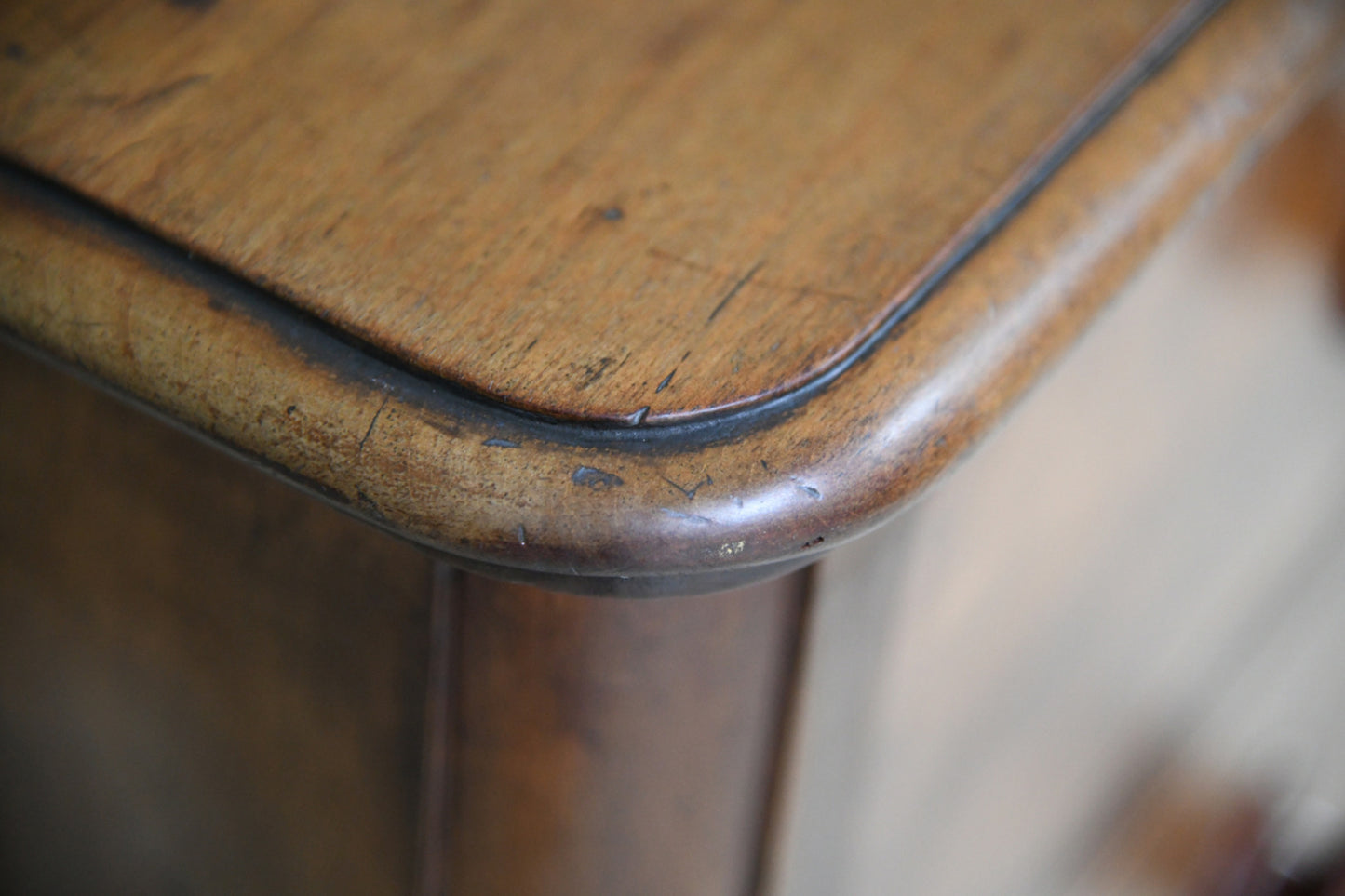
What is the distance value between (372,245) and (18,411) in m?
0.22

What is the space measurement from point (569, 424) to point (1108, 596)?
17.0 inches

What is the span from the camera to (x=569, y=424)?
0.95 ft

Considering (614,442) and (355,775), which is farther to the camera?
(355,775)

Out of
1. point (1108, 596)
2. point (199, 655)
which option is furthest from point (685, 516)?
point (1108, 596)

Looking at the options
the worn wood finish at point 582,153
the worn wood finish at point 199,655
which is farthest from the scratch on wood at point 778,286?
the worn wood finish at point 199,655

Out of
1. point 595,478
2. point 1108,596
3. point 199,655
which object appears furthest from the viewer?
point 1108,596

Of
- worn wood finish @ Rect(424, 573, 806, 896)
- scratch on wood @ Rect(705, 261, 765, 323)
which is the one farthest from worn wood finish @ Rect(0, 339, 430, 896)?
scratch on wood @ Rect(705, 261, 765, 323)

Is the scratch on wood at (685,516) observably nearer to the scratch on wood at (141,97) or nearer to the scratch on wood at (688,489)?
the scratch on wood at (688,489)

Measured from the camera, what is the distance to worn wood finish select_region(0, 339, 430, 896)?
409 millimetres

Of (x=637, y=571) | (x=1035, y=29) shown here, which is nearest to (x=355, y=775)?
(x=637, y=571)

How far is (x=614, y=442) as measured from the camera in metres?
0.29

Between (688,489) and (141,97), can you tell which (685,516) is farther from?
(141,97)

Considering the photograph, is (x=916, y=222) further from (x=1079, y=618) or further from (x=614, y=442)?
(x=1079, y=618)

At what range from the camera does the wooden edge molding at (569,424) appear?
0.29 metres
